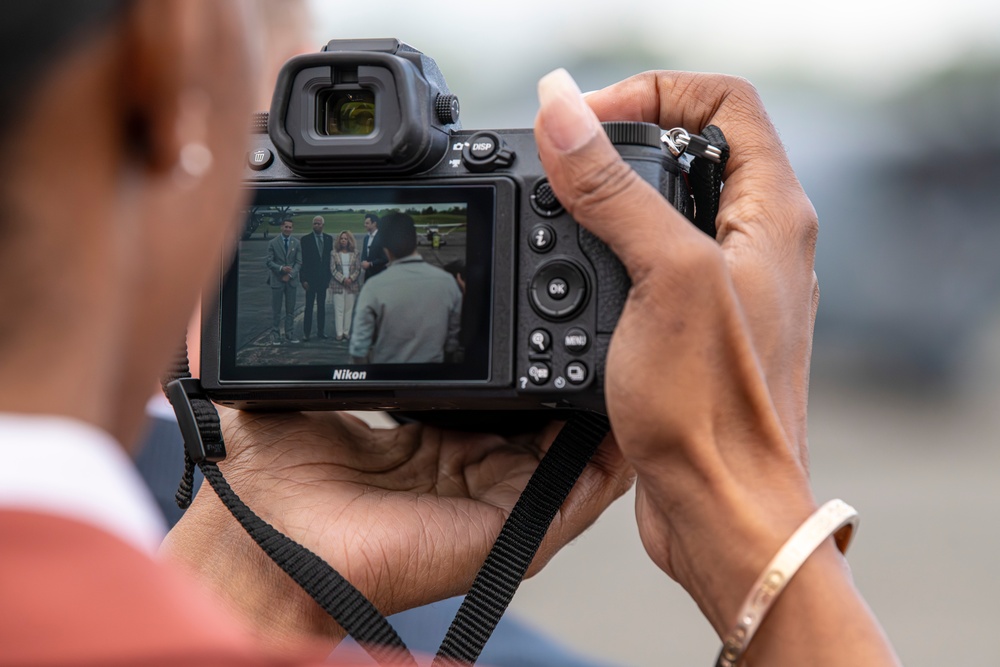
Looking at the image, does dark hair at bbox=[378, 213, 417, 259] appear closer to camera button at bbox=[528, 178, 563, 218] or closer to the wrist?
camera button at bbox=[528, 178, 563, 218]

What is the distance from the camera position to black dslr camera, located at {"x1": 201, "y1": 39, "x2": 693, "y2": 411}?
1391 mm

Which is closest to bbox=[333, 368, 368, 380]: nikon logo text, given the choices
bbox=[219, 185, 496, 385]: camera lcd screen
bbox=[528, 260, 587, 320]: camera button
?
bbox=[219, 185, 496, 385]: camera lcd screen

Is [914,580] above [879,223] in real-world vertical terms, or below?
below

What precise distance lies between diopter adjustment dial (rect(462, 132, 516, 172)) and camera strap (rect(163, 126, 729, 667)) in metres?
0.24

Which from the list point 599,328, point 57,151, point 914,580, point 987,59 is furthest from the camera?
point 987,59

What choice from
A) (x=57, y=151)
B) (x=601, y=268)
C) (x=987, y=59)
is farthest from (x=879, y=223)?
(x=57, y=151)

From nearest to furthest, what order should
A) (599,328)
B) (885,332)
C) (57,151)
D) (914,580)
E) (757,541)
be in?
(57,151)
(757,541)
(599,328)
(914,580)
(885,332)

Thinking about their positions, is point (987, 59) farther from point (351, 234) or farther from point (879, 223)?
point (351, 234)

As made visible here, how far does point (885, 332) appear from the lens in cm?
612

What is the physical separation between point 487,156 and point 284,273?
0.31 m

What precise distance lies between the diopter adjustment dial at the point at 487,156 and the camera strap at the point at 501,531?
24cm

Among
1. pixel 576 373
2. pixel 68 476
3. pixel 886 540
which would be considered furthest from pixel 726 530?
pixel 886 540

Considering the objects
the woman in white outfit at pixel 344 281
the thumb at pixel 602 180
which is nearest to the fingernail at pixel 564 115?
the thumb at pixel 602 180

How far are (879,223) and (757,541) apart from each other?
5.42 metres
